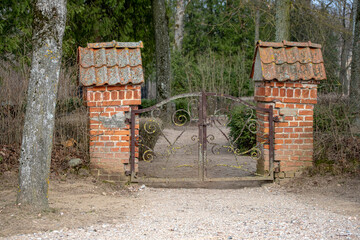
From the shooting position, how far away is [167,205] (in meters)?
5.19

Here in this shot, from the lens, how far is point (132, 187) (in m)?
6.06

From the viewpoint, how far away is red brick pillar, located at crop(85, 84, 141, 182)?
5.91m

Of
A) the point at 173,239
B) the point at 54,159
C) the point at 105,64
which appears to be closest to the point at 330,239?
the point at 173,239

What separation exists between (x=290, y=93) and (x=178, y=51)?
50.9 feet

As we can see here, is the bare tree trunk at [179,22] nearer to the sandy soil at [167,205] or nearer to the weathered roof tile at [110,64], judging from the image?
the weathered roof tile at [110,64]

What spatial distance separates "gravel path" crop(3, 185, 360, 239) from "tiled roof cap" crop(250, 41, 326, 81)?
1651mm

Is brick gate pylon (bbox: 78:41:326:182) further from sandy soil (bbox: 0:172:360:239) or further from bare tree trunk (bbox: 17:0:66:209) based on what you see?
bare tree trunk (bbox: 17:0:66:209)

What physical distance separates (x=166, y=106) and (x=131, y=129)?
879cm

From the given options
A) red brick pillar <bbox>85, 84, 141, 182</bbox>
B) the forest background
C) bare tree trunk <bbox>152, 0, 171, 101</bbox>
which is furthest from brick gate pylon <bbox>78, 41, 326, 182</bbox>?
bare tree trunk <bbox>152, 0, 171, 101</bbox>

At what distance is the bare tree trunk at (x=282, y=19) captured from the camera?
11.2m

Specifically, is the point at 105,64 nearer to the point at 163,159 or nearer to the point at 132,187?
the point at 132,187

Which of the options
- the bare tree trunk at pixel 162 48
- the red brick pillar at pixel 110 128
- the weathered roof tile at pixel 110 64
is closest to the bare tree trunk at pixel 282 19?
the bare tree trunk at pixel 162 48

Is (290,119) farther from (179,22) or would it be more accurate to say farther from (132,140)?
(179,22)

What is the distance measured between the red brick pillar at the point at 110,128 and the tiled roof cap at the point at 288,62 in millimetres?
1790
